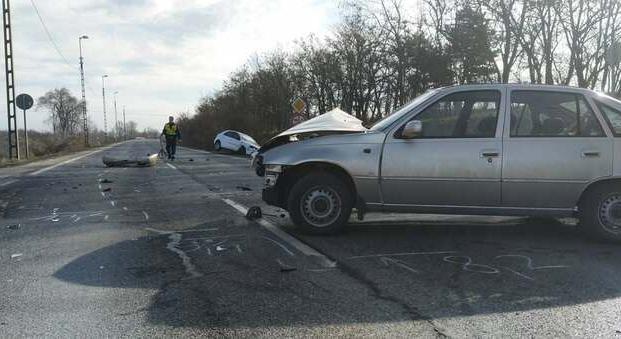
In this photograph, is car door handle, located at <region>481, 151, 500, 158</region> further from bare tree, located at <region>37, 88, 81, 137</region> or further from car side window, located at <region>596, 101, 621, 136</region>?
bare tree, located at <region>37, 88, 81, 137</region>

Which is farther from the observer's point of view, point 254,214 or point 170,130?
point 170,130

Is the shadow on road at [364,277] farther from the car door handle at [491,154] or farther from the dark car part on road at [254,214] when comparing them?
the dark car part on road at [254,214]

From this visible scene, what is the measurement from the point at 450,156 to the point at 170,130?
20.2 meters

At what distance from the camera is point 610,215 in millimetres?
6684

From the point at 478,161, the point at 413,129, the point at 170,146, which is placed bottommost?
the point at 478,161

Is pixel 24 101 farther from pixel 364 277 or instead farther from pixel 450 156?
pixel 364 277

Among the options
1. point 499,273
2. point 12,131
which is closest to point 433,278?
point 499,273

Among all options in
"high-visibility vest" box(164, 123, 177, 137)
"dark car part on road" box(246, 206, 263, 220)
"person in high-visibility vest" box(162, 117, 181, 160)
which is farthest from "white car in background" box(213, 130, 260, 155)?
"dark car part on road" box(246, 206, 263, 220)

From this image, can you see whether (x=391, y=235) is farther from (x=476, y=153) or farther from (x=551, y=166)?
(x=551, y=166)

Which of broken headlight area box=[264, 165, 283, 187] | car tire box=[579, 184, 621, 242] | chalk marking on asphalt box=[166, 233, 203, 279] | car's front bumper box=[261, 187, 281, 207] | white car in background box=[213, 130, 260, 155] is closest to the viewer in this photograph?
chalk marking on asphalt box=[166, 233, 203, 279]

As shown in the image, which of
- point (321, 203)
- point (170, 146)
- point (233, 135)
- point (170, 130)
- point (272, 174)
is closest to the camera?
point (321, 203)

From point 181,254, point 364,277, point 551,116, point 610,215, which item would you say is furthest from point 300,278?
point 610,215

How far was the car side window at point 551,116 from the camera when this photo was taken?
6.79 metres

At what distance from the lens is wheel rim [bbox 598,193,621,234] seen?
6.68 meters
